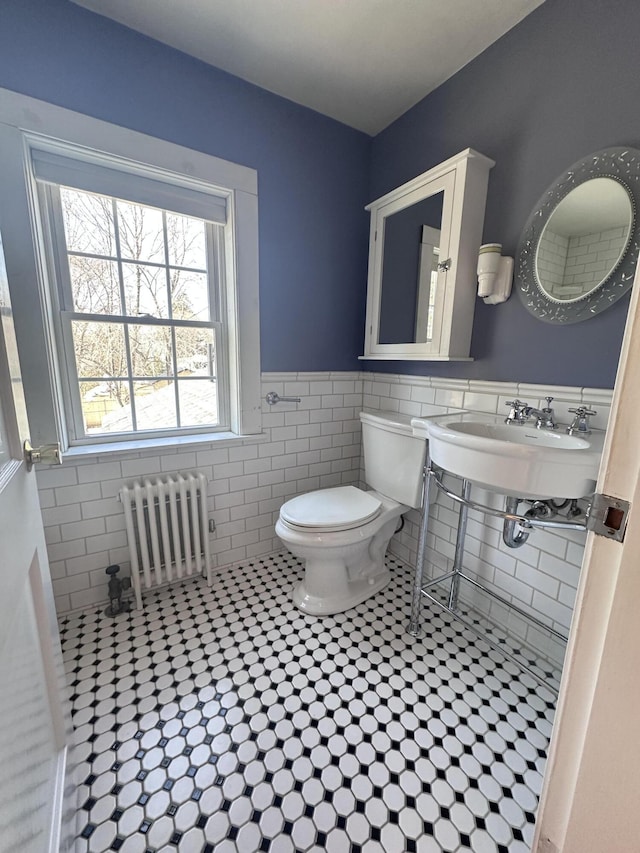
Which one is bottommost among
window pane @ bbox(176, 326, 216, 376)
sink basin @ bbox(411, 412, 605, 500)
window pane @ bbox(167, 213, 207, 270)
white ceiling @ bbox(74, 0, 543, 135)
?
sink basin @ bbox(411, 412, 605, 500)

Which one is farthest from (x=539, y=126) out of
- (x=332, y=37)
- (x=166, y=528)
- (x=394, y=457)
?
(x=166, y=528)

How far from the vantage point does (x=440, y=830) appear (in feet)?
2.84

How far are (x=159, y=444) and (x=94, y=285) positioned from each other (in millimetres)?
749

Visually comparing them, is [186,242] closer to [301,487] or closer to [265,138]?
[265,138]

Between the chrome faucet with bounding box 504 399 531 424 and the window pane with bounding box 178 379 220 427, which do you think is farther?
the window pane with bounding box 178 379 220 427

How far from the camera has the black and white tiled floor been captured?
2.84 feet

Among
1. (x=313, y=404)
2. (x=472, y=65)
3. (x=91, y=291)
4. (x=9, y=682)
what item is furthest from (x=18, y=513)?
(x=472, y=65)

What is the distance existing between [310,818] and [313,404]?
63.8 inches

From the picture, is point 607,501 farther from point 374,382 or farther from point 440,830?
point 374,382

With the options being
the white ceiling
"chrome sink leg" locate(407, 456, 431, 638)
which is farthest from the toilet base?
the white ceiling

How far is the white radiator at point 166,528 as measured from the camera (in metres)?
1.54

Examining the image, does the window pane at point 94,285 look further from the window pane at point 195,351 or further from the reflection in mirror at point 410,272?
the reflection in mirror at point 410,272

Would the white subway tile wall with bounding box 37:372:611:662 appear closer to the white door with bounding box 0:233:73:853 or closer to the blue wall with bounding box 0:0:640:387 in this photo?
the blue wall with bounding box 0:0:640:387

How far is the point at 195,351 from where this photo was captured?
1755mm
